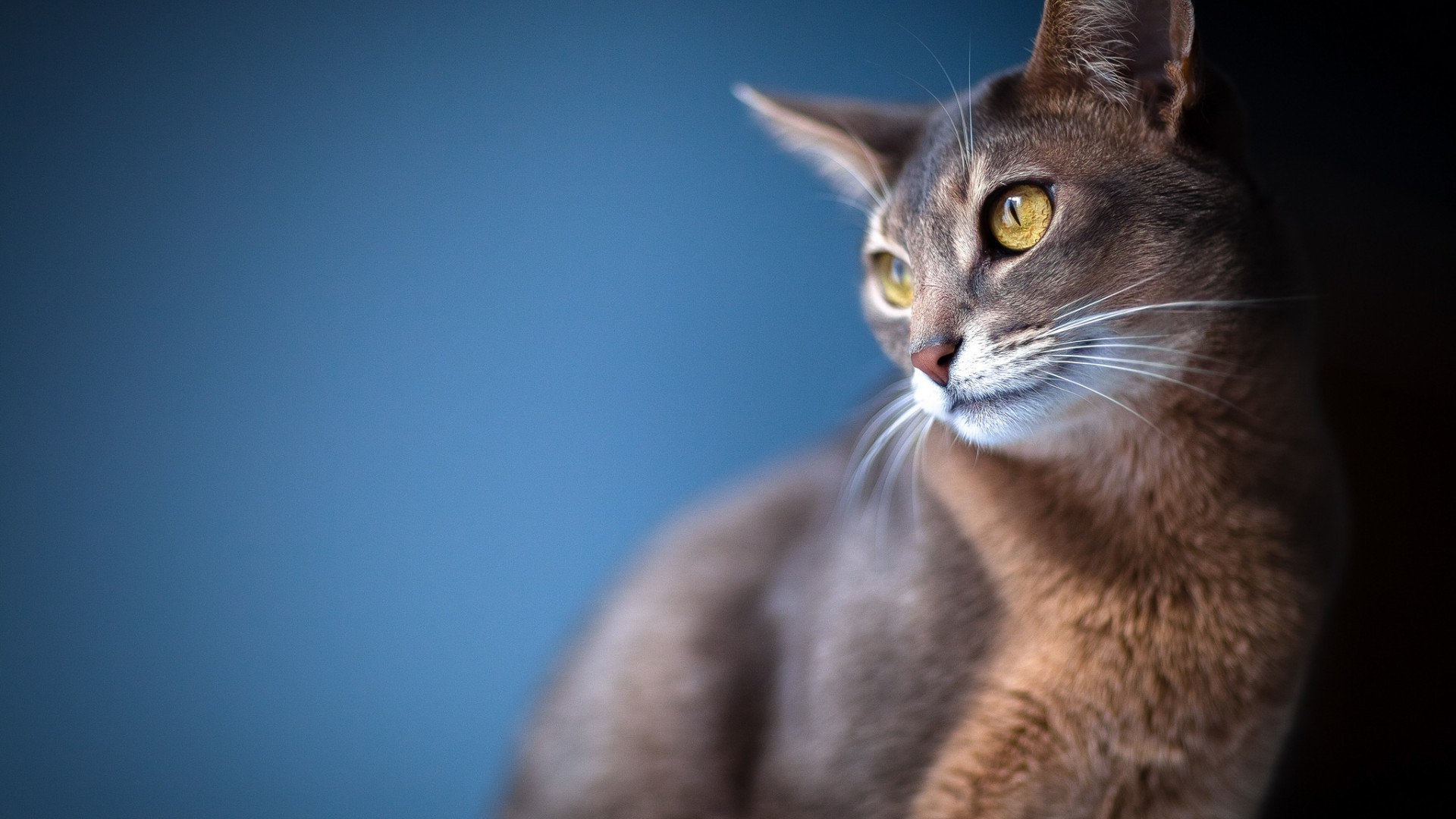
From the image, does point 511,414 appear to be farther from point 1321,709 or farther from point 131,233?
point 1321,709

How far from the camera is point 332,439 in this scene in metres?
1.57

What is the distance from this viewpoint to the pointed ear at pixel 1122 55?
74 cm

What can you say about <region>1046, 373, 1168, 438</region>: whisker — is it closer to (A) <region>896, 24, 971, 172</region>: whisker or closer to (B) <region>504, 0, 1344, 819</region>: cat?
(B) <region>504, 0, 1344, 819</region>: cat

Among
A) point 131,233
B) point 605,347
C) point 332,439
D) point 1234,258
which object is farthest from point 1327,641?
point 131,233

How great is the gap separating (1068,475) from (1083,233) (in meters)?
0.26

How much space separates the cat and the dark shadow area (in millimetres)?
193

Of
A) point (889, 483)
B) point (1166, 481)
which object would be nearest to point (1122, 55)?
point (1166, 481)

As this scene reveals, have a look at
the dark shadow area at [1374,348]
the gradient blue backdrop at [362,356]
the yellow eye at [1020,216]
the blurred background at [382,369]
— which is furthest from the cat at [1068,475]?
the gradient blue backdrop at [362,356]

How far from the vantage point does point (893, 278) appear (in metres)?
0.97

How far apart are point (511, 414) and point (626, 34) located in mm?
639

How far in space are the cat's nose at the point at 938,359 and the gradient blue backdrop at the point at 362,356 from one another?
59 centimetres

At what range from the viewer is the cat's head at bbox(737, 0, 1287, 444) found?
77cm

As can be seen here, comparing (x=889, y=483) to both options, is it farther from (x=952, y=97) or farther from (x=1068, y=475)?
(x=952, y=97)

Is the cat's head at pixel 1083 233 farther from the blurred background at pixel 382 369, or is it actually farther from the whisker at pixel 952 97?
the blurred background at pixel 382 369
